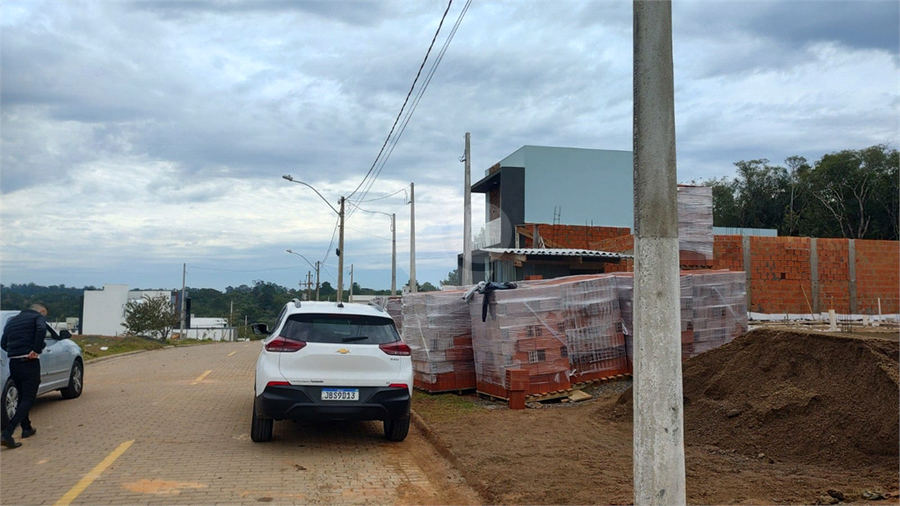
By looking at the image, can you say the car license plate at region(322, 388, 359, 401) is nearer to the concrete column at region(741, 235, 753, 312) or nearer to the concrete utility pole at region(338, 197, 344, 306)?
the concrete column at region(741, 235, 753, 312)

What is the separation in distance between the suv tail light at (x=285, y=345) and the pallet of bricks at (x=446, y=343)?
4.34 metres

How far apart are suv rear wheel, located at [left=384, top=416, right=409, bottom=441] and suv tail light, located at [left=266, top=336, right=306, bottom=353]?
5.06 feet

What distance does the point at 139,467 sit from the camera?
692 cm

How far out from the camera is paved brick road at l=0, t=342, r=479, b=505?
604 cm

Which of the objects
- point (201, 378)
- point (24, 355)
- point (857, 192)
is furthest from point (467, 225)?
point (857, 192)

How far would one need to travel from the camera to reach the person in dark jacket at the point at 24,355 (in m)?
8.16

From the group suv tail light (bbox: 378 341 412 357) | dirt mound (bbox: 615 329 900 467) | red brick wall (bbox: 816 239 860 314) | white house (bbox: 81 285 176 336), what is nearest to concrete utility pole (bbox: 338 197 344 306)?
red brick wall (bbox: 816 239 860 314)

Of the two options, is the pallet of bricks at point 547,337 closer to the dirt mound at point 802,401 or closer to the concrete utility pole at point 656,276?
the dirt mound at point 802,401

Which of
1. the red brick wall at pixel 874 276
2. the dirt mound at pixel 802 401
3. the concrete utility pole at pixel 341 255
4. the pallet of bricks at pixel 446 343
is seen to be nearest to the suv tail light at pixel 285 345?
the pallet of bricks at pixel 446 343

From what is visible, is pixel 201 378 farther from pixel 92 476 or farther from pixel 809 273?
pixel 809 273

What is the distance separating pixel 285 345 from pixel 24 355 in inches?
137

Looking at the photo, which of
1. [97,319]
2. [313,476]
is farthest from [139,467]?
[97,319]

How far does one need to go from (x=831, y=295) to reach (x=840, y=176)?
27226 millimetres

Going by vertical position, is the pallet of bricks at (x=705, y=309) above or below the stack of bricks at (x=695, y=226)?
below
